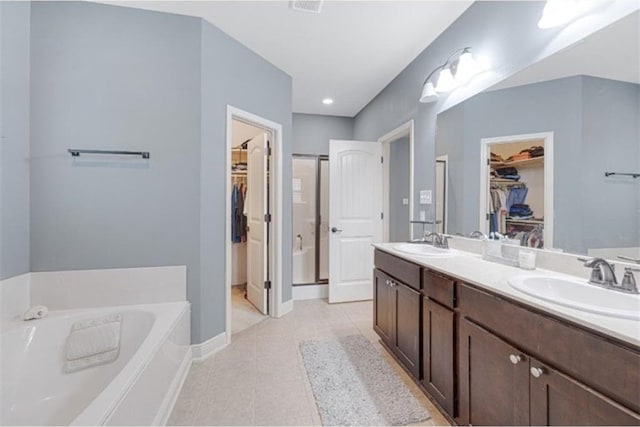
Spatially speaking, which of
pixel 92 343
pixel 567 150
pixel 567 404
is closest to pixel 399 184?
pixel 567 150

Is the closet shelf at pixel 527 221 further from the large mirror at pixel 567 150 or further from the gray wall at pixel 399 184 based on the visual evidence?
the gray wall at pixel 399 184

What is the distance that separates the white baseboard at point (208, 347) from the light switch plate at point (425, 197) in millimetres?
2127

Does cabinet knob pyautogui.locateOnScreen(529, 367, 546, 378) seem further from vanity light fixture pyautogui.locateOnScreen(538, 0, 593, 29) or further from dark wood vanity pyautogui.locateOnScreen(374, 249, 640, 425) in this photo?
vanity light fixture pyautogui.locateOnScreen(538, 0, 593, 29)

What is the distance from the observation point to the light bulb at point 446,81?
220 centimetres

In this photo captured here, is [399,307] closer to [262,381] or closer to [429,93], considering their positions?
[262,381]

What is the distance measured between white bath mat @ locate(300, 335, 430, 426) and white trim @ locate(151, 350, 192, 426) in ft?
2.83

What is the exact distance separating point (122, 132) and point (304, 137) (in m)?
2.60

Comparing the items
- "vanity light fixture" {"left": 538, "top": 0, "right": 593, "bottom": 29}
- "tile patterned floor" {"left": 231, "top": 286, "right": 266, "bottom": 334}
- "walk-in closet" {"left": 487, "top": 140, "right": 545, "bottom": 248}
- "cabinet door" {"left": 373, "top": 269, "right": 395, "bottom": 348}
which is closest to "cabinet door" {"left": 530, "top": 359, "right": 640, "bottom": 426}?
"walk-in closet" {"left": 487, "top": 140, "right": 545, "bottom": 248}

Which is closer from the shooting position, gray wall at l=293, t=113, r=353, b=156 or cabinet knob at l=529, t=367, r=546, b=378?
cabinet knob at l=529, t=367, r=546, b=378

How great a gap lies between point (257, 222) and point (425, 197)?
1860mm

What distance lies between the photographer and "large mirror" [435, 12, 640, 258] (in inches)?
49.0

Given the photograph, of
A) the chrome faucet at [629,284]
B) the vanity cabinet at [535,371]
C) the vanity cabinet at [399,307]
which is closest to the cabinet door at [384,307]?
the vanity cabinet at [399,307]

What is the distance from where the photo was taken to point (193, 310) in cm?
224

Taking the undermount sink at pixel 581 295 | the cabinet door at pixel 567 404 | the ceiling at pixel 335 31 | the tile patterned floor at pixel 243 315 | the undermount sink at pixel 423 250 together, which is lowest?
the tile patterned floor at pixel 243 315
